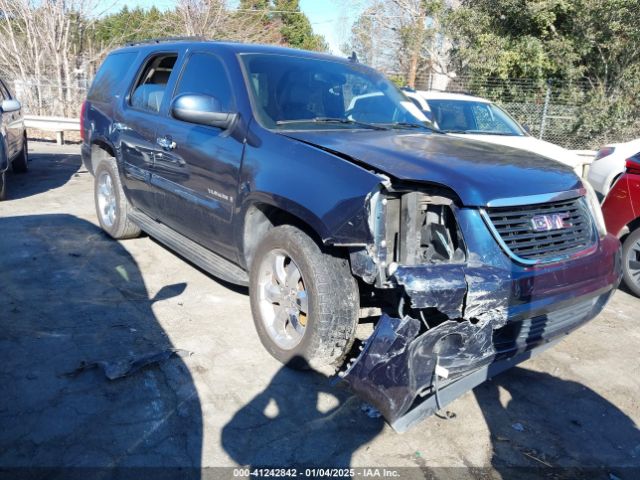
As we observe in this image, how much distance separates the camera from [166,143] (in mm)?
4535

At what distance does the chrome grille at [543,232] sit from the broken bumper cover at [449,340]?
0.35ft

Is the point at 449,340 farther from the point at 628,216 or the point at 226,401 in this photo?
the point at 628,216

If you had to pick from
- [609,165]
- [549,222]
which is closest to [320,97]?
[549,222]

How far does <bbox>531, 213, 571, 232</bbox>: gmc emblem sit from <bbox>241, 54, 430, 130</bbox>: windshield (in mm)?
1440

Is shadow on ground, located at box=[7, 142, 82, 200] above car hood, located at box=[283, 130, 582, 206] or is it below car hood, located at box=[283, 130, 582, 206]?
below

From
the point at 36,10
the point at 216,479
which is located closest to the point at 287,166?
the point at 216,479

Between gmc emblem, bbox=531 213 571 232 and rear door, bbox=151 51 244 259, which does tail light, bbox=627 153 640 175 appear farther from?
rear door, bbox=151 51 244 259

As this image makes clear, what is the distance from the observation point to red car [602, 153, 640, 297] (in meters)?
5.32

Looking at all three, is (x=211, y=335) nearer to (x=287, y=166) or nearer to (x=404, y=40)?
(x=287, y=166)

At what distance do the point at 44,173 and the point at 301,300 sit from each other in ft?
28.2

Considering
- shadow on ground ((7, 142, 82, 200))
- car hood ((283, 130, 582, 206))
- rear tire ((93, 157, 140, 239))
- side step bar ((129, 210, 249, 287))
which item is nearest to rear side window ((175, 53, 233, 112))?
car hood ((283, 130, 582, 206))

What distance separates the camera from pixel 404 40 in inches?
936

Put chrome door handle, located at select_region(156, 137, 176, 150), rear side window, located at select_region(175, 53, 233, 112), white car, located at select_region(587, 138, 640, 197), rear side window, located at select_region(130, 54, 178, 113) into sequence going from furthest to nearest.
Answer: white car, located at select_region(587, 138, 640, 197), rear side window, located at select_region(130, 54, 178, 113), chrome door handle, located at select_region(156, 137, 176, 150), rear side window, located at select_region(175, 53, 233, 112)

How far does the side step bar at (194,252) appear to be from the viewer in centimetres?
405
